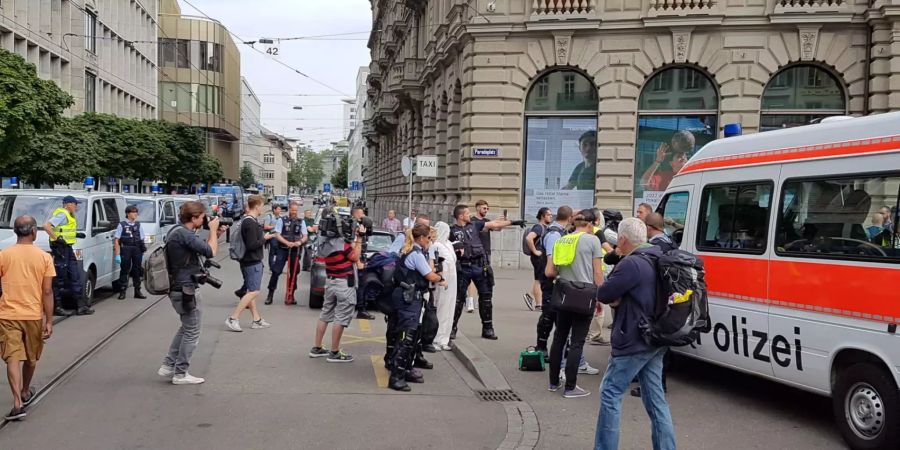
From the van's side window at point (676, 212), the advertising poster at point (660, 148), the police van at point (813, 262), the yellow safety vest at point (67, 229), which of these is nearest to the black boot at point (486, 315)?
the van's side window at point (676, 212)

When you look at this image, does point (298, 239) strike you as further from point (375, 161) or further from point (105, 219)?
point (375, 161)

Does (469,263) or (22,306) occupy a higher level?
(469,263)

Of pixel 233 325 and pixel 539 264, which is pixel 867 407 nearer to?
pixel 539 264

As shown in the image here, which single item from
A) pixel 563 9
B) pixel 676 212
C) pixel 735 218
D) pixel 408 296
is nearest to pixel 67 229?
pixel 408 296

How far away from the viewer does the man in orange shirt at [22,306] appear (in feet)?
19.7

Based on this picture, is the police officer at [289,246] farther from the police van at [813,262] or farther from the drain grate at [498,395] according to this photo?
the police van at [813,262]

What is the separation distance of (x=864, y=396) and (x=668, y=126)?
52.8 ft

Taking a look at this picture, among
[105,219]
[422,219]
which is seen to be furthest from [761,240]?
[105,219]

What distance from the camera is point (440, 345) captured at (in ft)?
31.1

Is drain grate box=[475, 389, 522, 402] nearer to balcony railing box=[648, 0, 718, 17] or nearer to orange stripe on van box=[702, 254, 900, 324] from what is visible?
orange stripe on van box=[702, 254, 900, 324]

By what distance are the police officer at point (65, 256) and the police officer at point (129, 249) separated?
179 centimetres

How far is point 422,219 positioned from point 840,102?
16397 millimetres

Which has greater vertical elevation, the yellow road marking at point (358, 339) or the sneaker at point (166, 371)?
the sneaker at point (166, 371)

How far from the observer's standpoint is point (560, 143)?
843 inches
